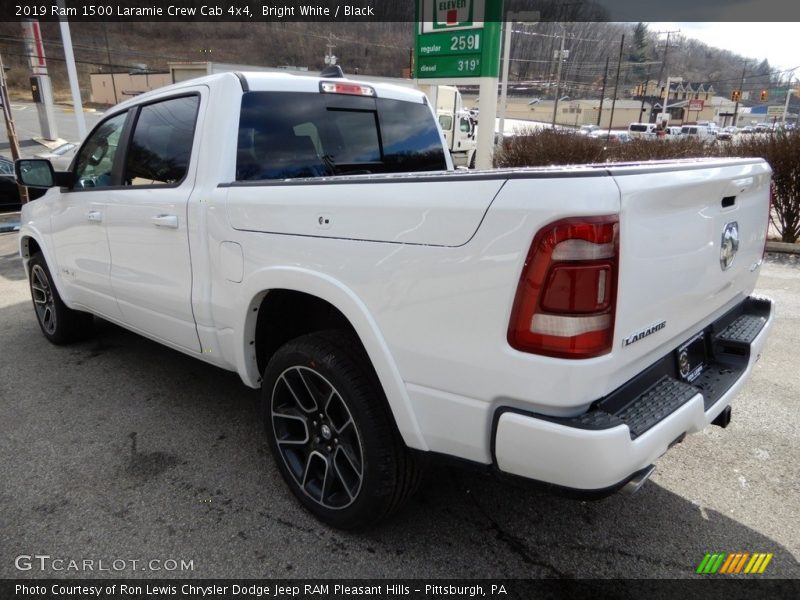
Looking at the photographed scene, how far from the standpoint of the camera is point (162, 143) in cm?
322

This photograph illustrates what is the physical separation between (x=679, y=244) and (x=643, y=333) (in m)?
0.33

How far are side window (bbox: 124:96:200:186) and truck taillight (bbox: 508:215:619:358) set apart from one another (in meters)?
2.10

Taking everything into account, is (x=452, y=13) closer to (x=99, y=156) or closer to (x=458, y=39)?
(x=458, y=39)

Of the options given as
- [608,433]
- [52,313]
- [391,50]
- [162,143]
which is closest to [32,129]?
[52,313]

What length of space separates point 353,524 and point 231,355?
1.06 meters

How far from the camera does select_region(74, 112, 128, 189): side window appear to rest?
3.66 metres

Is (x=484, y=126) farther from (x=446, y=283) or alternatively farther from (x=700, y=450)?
(x=446, y=283)

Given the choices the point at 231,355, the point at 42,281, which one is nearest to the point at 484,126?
the point at 42,281

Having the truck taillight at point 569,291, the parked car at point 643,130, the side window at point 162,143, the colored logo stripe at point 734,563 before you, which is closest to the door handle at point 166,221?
the side window at point 162,143

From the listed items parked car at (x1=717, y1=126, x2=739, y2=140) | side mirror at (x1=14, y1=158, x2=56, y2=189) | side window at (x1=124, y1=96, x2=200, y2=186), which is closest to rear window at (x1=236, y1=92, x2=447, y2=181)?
side window at (x1=124, y1=96, x2=200, y2=186)

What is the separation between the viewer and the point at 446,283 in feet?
5.82

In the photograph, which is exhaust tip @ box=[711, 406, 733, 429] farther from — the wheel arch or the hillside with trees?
the hillside with trees

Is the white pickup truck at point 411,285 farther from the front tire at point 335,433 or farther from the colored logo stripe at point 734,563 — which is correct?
the colored logo stripe at point 734,563

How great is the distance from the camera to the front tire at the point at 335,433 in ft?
7.06
